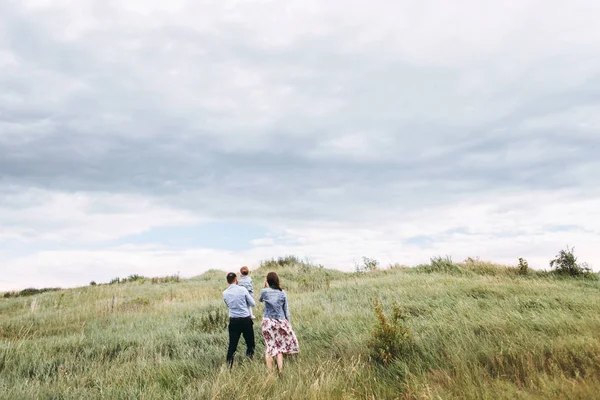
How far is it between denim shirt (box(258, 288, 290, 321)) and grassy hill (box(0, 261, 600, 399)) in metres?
0.93

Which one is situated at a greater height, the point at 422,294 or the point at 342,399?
A: the point at 422,294

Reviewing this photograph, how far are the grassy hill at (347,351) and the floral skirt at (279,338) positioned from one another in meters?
0.29

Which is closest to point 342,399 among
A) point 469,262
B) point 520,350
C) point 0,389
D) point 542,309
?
point 520,350

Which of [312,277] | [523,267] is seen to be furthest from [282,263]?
[523,267]

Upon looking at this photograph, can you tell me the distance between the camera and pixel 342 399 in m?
5.14

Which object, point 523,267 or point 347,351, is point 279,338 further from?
point 523,267

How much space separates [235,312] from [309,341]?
192 cm

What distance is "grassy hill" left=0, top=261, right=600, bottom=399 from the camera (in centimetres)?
550

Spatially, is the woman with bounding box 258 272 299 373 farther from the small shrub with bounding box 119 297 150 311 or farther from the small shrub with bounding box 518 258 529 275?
the small shrub with bounding box 518 258 529 275

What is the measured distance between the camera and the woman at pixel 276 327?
25.4 ft

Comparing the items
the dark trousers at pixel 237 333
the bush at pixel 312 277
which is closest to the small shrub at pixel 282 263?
the bush at pixel 312 277

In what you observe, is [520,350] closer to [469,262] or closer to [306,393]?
[306,393]

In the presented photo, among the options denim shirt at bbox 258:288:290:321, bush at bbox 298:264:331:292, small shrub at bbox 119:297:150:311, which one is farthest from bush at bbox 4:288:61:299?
denim shirt at bbox 258:288:290:321

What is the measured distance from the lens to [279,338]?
7.87 metres
